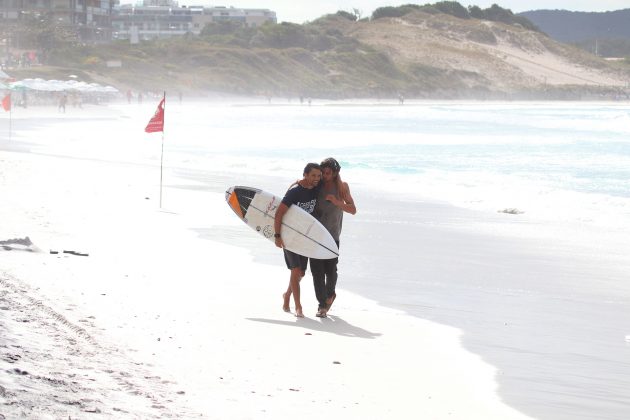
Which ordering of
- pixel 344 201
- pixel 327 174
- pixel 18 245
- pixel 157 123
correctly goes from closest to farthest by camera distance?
pixel 327 174 < pixel 344 201 < pixel 18 245 < pixel 157 123

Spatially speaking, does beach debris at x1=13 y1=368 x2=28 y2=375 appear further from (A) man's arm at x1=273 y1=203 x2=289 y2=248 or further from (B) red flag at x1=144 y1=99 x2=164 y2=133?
(B) red flag at x1=144 y1=99 x2=164 y2=133

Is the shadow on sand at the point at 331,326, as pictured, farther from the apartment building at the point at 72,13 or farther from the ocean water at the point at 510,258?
the apartment building at the point at 72,13

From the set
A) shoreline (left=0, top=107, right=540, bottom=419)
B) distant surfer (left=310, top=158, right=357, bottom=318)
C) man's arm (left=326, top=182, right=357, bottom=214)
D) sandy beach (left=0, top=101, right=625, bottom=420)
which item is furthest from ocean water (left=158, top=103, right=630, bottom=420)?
man's arm (left=326, top=182, right=357, bottom=214)

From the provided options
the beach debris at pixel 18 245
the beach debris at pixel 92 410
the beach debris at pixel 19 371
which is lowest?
the beach debris at pixel 18 245

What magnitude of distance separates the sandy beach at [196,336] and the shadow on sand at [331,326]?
15 millimetres

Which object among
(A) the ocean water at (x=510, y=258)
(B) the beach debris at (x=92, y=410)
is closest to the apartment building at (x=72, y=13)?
(A) the ocean water at (x=510, y=258)

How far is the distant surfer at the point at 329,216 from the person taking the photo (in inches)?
315

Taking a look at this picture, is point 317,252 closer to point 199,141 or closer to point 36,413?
point 36,413

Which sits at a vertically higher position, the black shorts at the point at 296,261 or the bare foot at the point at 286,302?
the black shorts at the point at 296,261

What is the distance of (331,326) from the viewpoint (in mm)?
7922

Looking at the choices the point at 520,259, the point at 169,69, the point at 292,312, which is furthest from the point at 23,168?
the point at 169,69

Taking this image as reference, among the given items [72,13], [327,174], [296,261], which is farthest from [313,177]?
[72,13]

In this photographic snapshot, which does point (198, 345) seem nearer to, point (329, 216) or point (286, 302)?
point (286, 302)

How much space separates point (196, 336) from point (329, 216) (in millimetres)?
1642
